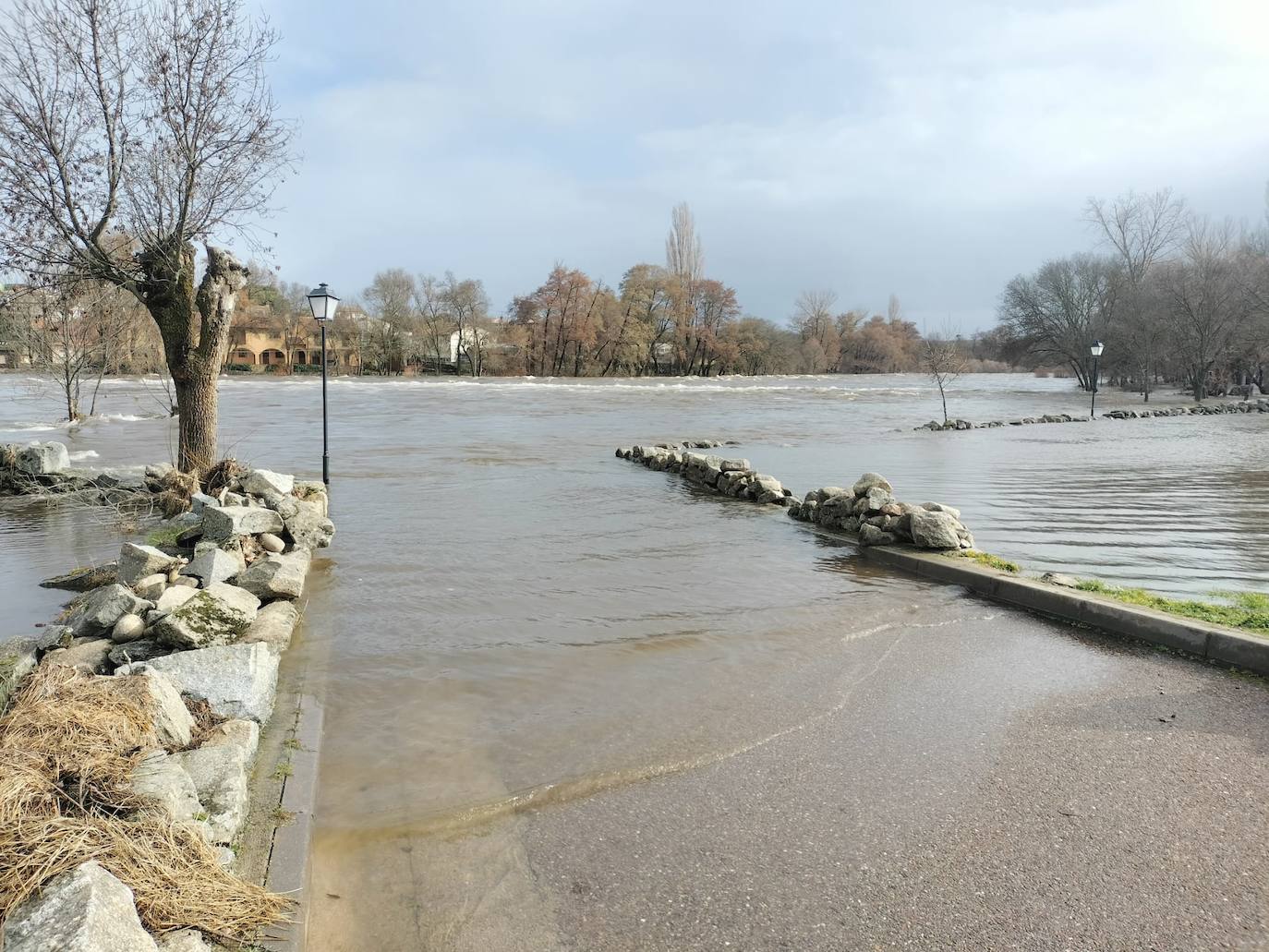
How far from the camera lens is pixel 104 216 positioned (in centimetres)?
967

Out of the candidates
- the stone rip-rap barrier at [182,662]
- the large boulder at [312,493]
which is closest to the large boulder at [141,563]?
the stone rip-rap barrier at [182,662]

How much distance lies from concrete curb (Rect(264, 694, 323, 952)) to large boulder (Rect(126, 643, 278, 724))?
0.25 metres

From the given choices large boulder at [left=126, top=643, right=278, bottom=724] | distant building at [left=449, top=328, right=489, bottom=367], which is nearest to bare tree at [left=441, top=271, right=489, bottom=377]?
distant building at [left=449, top=328, right=489, bottom=367]

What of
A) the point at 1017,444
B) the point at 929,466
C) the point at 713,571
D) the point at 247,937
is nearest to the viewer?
the point at 247,937

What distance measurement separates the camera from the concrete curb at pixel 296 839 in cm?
252

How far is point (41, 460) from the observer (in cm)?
1382

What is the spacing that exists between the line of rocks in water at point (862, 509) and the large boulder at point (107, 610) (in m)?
6.63

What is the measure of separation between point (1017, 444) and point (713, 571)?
19.8 m

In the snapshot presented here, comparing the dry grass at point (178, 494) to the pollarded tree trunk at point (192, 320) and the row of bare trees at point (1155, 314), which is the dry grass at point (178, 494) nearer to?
the pollarded tree trunk at point (192, 320)

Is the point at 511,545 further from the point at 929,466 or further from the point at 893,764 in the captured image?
the point at 929,466

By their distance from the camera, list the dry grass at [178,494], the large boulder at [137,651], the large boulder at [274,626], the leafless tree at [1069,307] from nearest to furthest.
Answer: the large boulder at [137,651] → the large boulder at [274,626] → the dry grass at [178,494] → the leafless tree at [1069,307]

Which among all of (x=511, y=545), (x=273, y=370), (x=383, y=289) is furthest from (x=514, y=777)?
(x=273, y=370)

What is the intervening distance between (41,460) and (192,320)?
5928 millimetres

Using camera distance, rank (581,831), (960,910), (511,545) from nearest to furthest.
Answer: (960,910)
(581,831)
(511,545)
